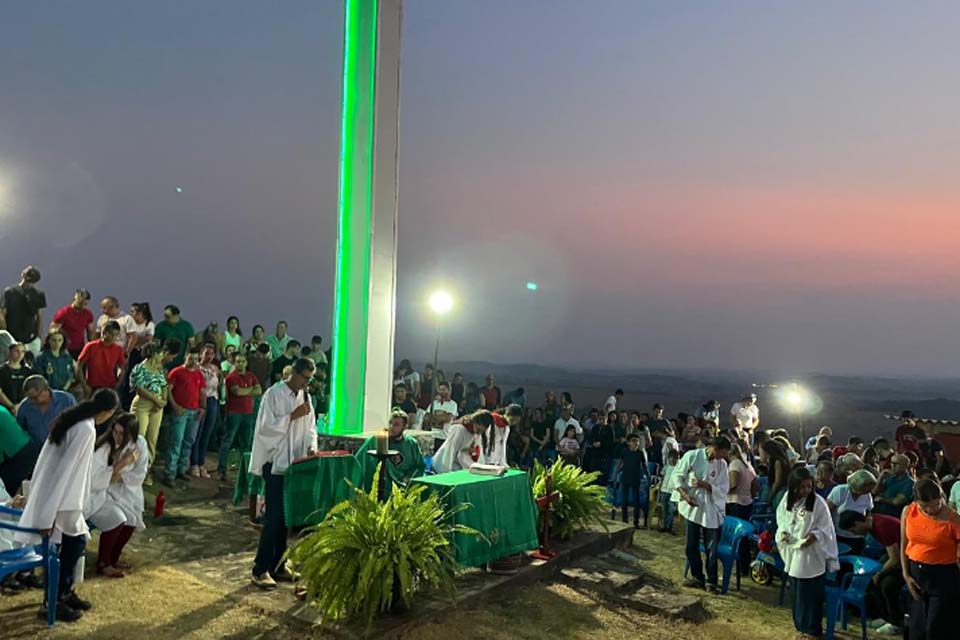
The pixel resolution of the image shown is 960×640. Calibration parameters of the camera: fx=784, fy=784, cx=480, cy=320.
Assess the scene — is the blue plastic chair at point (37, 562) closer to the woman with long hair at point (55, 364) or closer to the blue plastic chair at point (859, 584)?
the woman with long hair at point (55, 364)

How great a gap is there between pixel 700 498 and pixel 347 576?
4358mm

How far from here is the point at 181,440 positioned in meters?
11.1

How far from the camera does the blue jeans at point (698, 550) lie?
8742 mm

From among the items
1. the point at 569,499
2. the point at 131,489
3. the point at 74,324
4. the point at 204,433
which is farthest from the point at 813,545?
the point at 74,324

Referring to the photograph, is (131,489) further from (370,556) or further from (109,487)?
(370,556)

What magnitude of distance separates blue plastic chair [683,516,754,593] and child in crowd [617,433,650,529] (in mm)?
2797

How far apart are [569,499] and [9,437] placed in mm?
5898

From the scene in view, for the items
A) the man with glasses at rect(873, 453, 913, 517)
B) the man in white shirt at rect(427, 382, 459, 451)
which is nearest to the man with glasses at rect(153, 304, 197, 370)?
the man in white shirt at rect(427, 382, 459, 451)

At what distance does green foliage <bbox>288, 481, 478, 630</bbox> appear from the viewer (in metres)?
6.08

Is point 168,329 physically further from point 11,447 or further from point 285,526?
point 285,526

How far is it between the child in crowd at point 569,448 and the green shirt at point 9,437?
9.48 metres

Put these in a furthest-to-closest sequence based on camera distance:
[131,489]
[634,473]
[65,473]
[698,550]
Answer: [634,473], [698,550], [131,489], [65,473]

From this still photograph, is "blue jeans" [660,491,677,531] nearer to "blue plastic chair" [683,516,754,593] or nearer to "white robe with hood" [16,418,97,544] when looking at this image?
"blue plastic chair" [683,516,754,593]

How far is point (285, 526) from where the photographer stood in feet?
23.7
